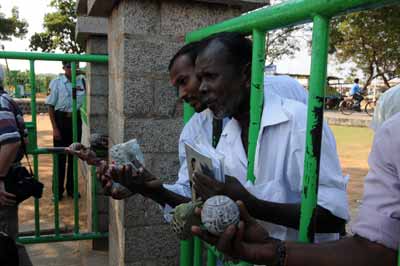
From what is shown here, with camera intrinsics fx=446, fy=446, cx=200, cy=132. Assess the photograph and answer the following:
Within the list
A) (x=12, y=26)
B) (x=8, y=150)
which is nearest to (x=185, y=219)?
(x=8, y=150)

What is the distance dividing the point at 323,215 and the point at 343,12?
19.7 inches

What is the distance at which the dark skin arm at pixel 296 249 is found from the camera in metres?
0.87

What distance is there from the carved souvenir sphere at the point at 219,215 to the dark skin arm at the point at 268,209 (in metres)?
0.15

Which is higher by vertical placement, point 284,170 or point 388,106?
point 388,106

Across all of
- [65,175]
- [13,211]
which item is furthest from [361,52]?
[13,211]

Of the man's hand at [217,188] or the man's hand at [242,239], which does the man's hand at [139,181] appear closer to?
the man's hand at [217,188]

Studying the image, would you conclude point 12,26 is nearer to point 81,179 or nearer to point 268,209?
point 81,179

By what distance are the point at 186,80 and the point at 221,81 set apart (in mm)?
368

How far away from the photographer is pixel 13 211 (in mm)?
2947

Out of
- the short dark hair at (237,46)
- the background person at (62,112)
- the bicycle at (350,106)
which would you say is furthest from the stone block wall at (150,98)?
the bicycle at (350,106)

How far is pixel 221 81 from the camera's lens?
1.41m

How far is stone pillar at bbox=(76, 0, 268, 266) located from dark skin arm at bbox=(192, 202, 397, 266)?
128 centimetres

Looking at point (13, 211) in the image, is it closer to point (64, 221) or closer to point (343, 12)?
point (64, 221)

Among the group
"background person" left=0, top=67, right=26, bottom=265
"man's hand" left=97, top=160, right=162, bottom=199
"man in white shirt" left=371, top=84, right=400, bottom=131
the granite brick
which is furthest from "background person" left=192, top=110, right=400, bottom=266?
"background person" left=0, top=67, right=26, bottom=265
